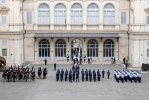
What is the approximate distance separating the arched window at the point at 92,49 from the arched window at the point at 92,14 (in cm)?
361

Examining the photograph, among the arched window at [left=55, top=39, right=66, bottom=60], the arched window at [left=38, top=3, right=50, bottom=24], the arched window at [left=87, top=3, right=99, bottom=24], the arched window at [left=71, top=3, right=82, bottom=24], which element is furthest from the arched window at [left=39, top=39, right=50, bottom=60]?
the arched window at [left=87, top=3, right=99, bottom=24]

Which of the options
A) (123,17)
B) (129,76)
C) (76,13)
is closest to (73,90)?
(129,76)

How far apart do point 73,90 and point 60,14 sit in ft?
89.0

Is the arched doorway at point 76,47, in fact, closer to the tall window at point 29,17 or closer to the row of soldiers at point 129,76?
the tall window at point 29,17

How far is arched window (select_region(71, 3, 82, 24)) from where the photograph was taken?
199ft

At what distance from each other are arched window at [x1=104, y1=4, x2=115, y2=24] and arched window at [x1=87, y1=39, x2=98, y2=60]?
14.1 ft

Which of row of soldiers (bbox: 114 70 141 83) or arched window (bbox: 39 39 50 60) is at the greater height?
arched window (bbox: 39 39 50 60)

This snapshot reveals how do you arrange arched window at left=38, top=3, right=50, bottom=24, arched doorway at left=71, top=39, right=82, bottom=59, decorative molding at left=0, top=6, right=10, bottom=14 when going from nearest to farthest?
1. decorative molding at left=0, top=6, right=10, bottom=14
2. arched window at left=38, top=3, right=50, bottom=24
3. arched doorway at left=71, top=39, right=82, bottom=59

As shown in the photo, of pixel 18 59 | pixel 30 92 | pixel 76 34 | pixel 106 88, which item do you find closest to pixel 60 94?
pixel 30 92

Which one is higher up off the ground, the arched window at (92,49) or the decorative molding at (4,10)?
the decorative molding at (4,10)

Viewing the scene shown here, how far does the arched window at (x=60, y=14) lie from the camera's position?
60.8 metres

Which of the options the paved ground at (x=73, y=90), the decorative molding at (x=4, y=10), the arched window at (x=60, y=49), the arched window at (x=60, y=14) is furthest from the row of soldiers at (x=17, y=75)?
the arched window at (x=60, y=14)

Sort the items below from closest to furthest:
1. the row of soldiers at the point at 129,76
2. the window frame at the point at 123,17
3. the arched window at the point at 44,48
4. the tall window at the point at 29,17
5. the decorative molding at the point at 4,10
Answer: the row of soldiers at the point at 129,76, the decorative molding at the point at 4,10, the window frame at the point at 123,17, the tall window at the point at 29,17, the arched window at the point at 44,48

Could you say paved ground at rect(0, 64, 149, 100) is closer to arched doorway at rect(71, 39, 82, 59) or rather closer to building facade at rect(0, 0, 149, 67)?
building facade at rect(0, 0, 149, 67)
